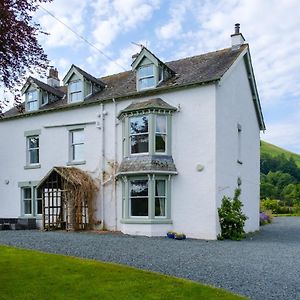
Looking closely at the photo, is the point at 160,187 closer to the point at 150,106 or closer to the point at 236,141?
the point at 150,106

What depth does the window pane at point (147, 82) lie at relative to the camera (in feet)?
67.6

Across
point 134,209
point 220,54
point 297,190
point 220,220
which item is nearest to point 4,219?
point 134,209

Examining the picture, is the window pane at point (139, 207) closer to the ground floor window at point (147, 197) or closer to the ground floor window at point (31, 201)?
the ground floor window at point (147, 197)

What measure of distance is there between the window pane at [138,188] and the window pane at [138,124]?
2.41 meters

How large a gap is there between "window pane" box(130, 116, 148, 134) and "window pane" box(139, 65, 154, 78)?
257cm

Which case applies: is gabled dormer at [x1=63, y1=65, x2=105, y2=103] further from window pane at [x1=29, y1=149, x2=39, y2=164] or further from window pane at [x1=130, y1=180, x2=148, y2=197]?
window pane at [x1=130, y1=180, x2=148, y2=197]

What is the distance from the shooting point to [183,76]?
20188mm

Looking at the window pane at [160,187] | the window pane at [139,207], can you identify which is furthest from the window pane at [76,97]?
the window pane at [160,187]

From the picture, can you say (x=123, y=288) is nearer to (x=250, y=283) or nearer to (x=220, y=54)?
(x=250, y=283)

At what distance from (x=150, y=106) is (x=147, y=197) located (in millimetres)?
4194

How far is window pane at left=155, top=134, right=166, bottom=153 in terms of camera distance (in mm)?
19188

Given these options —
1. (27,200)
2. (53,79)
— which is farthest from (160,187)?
(53,79)

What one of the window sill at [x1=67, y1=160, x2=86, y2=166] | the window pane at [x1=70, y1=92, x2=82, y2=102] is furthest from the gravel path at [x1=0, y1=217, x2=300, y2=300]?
the window pane at [x1=70, y1=92, x2=82, y2=102]

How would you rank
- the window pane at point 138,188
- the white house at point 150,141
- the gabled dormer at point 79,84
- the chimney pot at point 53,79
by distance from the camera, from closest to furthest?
the white house at point 150,141 → the window pane at point 138,188 → the gabled dormer at point 79,84 → the chimney pot at point 53,79
